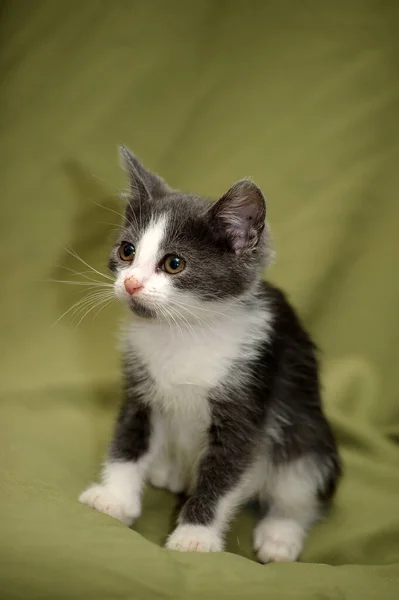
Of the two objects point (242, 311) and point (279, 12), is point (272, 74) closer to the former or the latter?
point (279, 12)

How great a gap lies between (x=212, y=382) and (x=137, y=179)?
1.71ft

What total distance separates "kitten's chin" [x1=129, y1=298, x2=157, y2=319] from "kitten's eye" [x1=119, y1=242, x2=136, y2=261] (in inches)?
5.2

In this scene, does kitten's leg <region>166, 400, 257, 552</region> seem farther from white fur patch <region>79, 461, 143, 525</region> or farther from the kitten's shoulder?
the kitten's shoulder

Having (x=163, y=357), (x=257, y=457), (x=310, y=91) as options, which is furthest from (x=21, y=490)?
(x=310, y=91)

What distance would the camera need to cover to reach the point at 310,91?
209 cm

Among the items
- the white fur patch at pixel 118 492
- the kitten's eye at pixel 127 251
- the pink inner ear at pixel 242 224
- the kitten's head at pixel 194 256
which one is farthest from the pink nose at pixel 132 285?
the white fur patch at pixel 118 492

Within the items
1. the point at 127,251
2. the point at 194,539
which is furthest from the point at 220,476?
the point at 127,251

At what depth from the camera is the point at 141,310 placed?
1430 millimetres

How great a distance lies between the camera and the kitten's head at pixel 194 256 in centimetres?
139

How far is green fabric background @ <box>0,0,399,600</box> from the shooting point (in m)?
2.04

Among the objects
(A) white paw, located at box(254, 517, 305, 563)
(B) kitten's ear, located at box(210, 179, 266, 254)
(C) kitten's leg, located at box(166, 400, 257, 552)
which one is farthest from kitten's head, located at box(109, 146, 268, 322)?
(A) white paw, located at box(254, 517, 305, 563)

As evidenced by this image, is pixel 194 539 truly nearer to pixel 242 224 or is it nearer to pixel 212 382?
pixel 212 382

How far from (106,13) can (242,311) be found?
1.16m

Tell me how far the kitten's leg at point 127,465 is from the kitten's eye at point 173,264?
382mm
